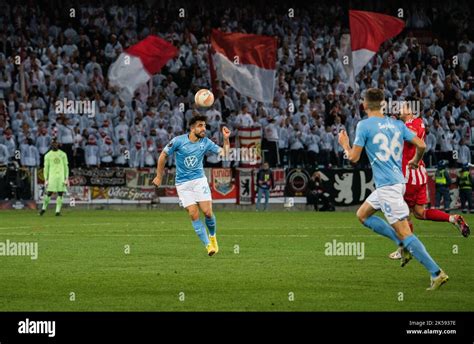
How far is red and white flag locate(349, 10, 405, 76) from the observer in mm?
37344

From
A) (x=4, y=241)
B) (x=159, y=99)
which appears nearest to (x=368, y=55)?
(x=159, y=99)

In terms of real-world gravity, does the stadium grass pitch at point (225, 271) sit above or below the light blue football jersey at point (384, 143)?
below

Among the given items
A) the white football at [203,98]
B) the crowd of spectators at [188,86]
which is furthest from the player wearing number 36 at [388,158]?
the crowd of spectators at [188,86]

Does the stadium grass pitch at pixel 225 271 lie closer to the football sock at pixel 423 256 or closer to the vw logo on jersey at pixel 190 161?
the football sock at pixel 423 256

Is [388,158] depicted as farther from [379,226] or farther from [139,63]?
[139,63]

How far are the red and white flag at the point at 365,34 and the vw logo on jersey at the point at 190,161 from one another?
1804 cm

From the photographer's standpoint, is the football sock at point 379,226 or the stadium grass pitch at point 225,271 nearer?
the stadium grass pitch at point 225,271

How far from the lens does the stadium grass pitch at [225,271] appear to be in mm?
13376

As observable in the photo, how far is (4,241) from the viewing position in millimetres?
22922

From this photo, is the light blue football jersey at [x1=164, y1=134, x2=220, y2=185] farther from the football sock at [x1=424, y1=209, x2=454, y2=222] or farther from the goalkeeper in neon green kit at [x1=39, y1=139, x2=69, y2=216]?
the goalkeeper in neon green kit at [x1=39, y1=139, x2=69, y2=216]

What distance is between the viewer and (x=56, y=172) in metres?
34.1

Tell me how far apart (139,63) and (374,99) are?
2453 centimetres

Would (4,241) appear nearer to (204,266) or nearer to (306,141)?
(204,266)

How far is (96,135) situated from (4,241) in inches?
592
